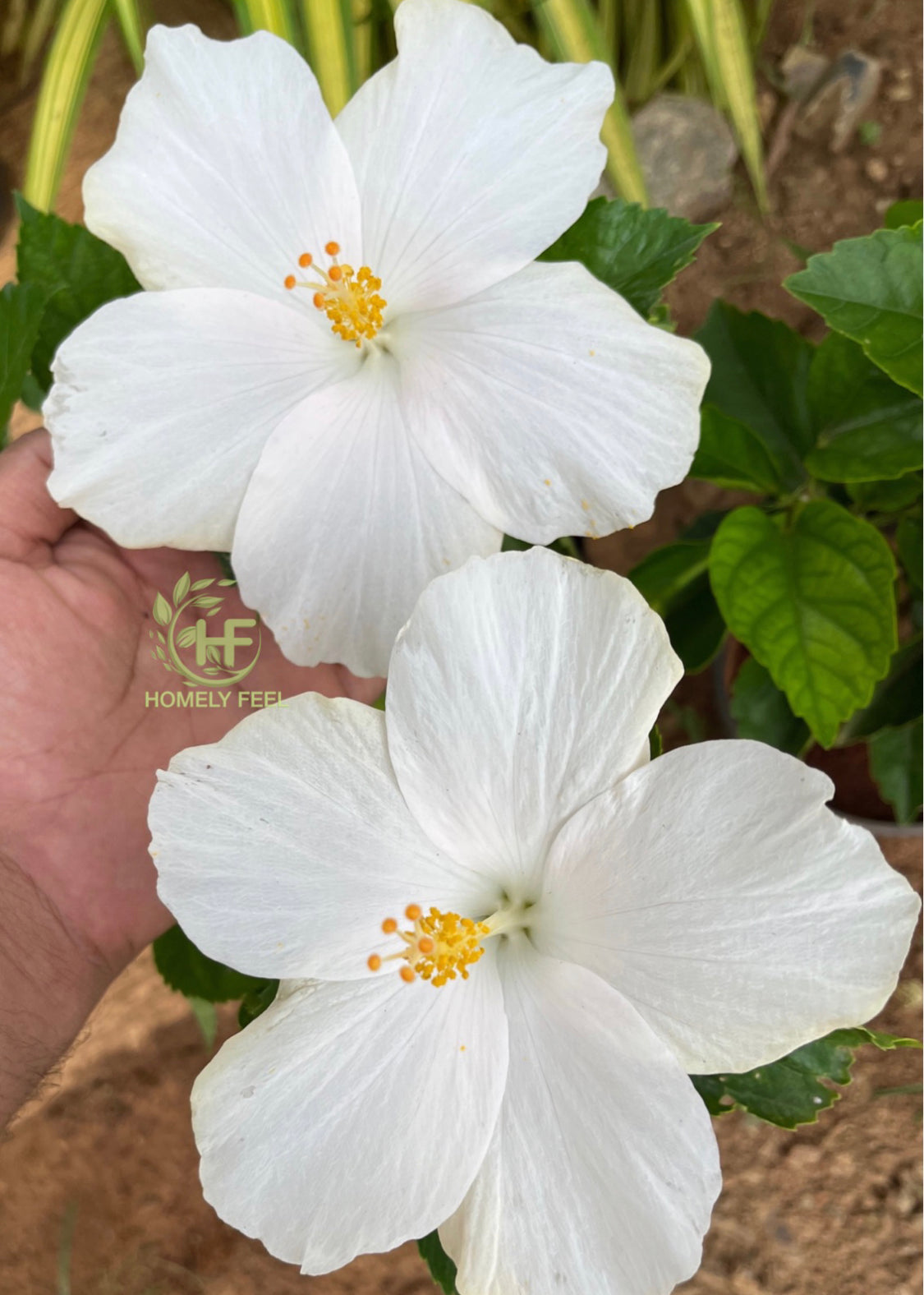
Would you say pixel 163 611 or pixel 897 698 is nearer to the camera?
pixel 163 611

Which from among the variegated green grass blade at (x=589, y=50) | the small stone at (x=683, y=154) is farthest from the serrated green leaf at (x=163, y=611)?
the small stone at (x=683, y=154)

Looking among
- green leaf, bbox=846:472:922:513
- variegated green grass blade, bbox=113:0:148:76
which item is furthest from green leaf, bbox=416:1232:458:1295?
variegated green grass blade, bbox=113:0:148:76

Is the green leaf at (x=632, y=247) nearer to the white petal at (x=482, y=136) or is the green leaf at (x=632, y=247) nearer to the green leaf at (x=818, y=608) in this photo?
the white petal at (x=482, y=136)

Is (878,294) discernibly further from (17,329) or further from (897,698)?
(17,329)

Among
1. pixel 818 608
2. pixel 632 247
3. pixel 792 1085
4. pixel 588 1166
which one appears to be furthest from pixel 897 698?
pixel 588 1166

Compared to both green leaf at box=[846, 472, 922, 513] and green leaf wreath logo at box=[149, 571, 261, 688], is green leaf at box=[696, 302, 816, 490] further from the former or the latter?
green leaf wreath logo at box=[149, 571, 261, 688]

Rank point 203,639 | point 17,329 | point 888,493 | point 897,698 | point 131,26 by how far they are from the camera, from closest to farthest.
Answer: point 17,329, point 203,639, point 888,493, point 897,698, point 131,26

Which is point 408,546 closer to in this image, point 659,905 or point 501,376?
point 501,376
